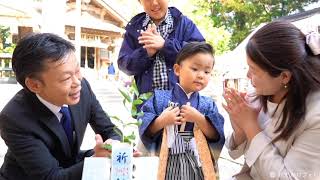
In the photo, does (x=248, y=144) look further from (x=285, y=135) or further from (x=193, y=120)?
(x=193, y=120)

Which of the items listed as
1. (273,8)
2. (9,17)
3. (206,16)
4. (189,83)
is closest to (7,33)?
(9,17)

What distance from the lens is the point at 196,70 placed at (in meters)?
1.47

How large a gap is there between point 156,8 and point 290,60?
0.76 m

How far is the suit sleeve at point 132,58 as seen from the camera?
5.24 feet

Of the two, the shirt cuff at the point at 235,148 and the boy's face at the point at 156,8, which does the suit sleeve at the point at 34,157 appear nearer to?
the shirt cuff at the point at 235,148

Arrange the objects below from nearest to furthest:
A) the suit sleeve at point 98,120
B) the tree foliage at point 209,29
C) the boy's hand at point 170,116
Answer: the boy's hand at point 170,116
the suit sleeve at point 98,120
the tree foliage at point 209,29

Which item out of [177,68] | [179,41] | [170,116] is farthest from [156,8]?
[170,116]

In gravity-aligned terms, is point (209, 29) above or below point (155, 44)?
below

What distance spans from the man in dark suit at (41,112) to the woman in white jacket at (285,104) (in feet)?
1.60

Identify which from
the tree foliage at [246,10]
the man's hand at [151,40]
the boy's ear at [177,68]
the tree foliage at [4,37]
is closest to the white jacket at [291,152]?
the boy's ear at [177,68]

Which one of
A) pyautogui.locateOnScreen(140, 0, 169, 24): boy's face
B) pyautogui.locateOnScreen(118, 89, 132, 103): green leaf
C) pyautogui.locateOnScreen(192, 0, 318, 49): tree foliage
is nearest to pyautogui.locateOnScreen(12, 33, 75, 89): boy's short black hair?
pyautogui.locateOnScreen(118, 89, 132, 103): green leaf

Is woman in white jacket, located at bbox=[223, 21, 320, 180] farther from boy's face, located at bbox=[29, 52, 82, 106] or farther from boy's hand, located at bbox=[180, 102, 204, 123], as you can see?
boy's face, located at bbox=[29, 52, 82, 106]

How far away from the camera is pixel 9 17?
937cm

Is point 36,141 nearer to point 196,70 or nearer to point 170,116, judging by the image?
point 170,116
